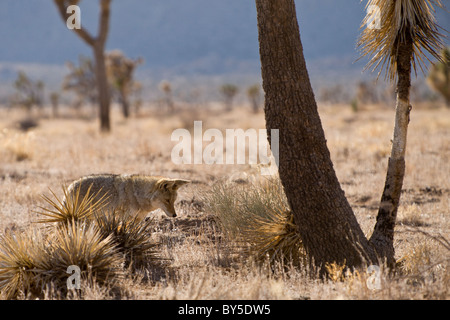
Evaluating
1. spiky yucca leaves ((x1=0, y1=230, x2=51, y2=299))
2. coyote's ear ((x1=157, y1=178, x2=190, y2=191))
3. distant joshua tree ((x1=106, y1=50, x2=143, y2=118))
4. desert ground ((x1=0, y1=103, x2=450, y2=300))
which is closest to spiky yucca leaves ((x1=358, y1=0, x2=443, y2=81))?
desert ground ((x1=0, y1=103, x2=450, y2=300))

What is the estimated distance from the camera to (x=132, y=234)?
5.80 meters

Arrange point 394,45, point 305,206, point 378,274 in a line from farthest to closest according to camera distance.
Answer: point 394,45, point 305,206, point 378,274

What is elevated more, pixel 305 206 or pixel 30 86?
pixel 30 86

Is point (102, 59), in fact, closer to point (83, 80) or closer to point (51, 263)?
point (51, 263)

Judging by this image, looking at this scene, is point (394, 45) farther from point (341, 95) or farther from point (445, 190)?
point (341, 95)

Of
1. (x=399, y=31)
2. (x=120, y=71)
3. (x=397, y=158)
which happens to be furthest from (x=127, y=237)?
(x=120, y=71)

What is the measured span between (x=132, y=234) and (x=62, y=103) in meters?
124

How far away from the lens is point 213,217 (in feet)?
25.8

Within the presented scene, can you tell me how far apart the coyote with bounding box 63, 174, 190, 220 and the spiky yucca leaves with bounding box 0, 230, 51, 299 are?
4.30 ft

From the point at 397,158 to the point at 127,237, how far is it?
10.7 ft

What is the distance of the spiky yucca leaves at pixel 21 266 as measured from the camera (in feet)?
15.7

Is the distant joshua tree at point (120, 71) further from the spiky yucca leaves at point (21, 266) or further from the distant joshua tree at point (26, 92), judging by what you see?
the spiky yucca leaves at point (21, 266)

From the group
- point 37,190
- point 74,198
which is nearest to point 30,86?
point 37,190

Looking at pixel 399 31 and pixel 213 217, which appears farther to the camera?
pixel 213 217
